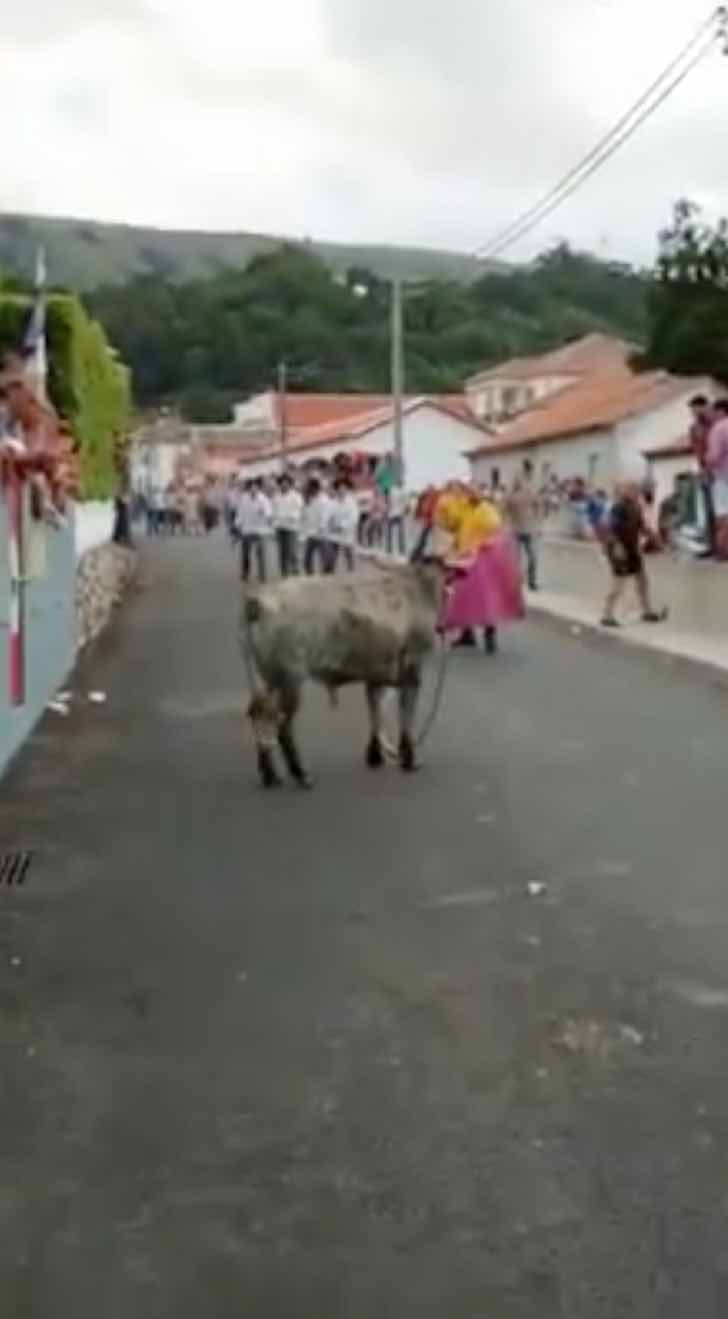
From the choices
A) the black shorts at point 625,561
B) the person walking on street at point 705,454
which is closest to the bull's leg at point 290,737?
the person walking on street at point 705,454

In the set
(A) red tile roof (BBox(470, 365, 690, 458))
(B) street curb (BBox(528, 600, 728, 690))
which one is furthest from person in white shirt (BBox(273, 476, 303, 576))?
(A) red tile roof (BBox(470, 365, 690, 458))

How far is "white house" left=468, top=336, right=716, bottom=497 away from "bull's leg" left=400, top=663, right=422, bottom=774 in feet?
155

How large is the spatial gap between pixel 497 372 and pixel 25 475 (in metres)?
109

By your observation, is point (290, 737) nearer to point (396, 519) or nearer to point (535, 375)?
point (396, 519)

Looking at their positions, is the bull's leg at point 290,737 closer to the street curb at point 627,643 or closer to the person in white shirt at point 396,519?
the street curb at point 627,643

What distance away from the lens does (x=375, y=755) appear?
14.1 metres

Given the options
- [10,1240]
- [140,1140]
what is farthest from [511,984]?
[10,1240]

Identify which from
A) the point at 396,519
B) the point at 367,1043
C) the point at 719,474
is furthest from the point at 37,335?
the point at 396,519

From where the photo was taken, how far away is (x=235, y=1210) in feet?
18.7

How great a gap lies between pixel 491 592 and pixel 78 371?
25.0 feet

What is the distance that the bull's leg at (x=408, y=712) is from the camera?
1379 centimetres

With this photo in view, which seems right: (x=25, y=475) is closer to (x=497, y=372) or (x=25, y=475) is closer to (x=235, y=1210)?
(x=235, y=1210)

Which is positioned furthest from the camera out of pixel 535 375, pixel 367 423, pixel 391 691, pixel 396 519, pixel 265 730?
pixel 535 375

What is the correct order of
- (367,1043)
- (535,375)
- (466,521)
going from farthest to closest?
1. (535,375)
2. (466,521)
3. (367,1043)
